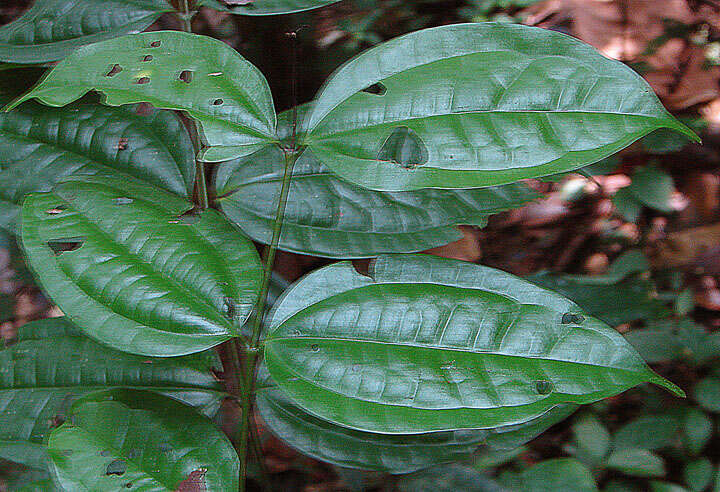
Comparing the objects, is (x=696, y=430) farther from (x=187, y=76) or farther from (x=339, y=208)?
(x=187, y=76)

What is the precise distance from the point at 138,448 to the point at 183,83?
0.98 feet

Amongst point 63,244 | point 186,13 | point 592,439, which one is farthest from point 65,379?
point 592,439

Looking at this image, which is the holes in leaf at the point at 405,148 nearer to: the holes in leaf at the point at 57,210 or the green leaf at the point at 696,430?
the holes in leaf at the point at 57,210

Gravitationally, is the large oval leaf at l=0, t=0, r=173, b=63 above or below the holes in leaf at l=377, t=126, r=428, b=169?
above

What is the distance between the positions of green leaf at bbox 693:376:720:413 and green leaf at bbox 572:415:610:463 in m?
0.17

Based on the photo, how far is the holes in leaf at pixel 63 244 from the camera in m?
0.47

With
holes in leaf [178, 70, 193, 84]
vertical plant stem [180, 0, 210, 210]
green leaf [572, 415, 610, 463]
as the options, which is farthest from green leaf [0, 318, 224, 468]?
green leaf [572, 415, 610, 463]

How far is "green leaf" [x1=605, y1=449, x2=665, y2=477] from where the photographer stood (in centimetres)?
99

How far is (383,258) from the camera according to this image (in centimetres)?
53

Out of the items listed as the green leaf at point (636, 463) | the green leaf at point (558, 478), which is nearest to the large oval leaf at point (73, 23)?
the green leaf at point (558, 478)

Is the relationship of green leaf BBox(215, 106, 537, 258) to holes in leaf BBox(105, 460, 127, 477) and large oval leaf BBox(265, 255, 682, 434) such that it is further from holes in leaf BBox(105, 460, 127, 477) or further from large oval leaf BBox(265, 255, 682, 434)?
holes in leaf BBox(105, 460, 127, 477)

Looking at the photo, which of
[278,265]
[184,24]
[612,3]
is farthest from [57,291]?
[612,3]

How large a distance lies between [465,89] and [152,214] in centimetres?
28

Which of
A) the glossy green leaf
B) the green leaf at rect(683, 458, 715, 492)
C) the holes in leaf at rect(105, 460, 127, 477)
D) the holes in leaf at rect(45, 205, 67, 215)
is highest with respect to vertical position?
the holes in leaf at rect(45, 205, 67, 215)
